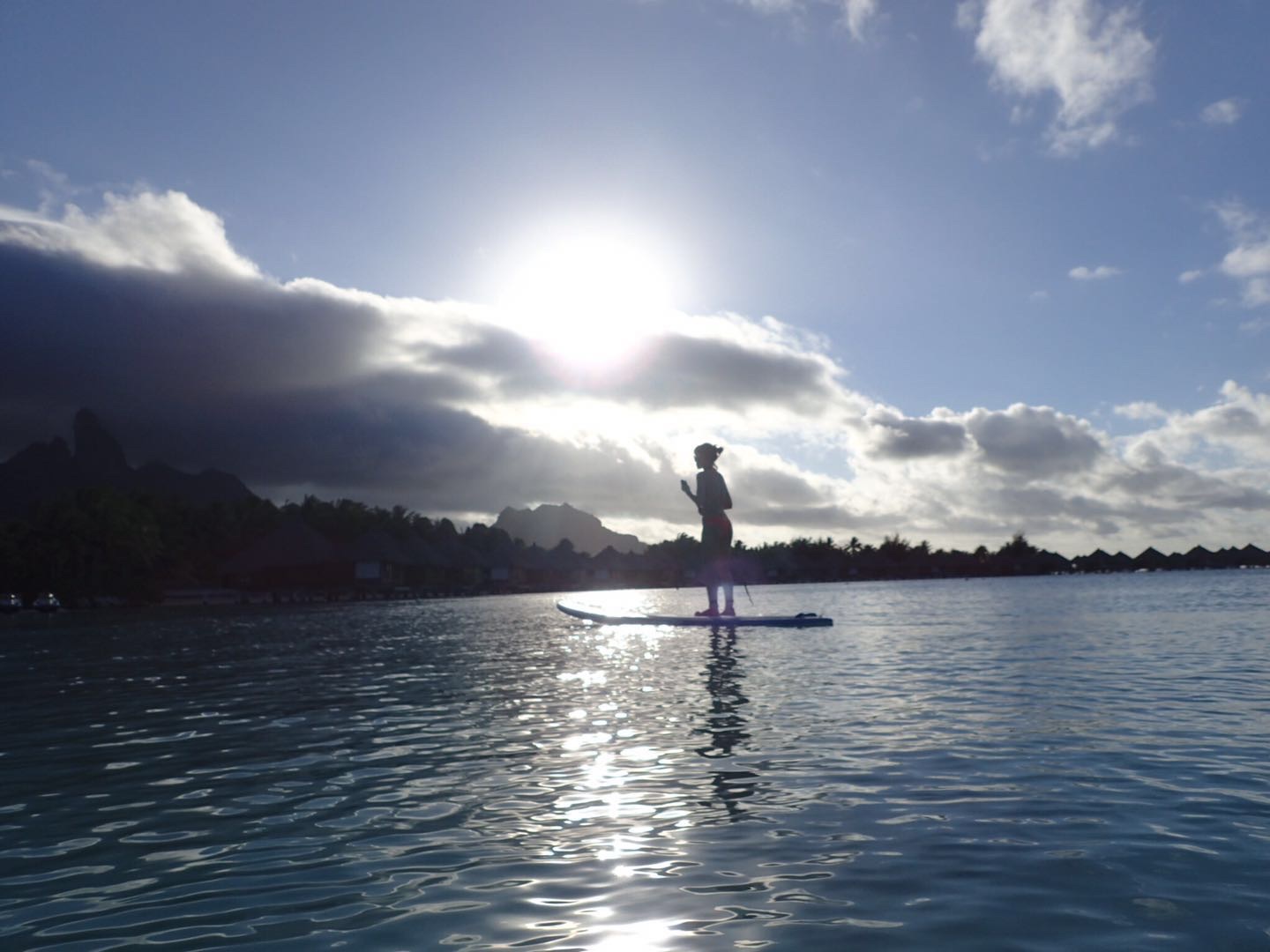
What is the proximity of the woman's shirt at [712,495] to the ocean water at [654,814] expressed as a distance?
12045 mm

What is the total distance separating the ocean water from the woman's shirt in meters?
12.0

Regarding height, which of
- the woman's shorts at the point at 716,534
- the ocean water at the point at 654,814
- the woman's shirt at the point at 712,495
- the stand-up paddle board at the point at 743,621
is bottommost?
the ocean water at the point at 654,814

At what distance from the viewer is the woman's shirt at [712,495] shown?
29047 millimetres

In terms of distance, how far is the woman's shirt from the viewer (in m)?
29.0

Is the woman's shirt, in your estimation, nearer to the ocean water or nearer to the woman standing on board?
the woman standing on board

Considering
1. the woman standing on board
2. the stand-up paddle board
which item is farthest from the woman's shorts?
the stand-up paddle board

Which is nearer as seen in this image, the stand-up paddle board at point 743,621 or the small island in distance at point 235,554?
the stand-up paddle board at point 743,621

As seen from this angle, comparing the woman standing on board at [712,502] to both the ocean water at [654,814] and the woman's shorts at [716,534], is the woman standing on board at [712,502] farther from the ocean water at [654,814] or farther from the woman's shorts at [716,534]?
the ocean water at [654,814]

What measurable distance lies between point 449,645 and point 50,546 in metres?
68.5

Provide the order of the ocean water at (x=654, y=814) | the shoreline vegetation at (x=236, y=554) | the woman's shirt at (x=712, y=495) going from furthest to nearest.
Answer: the shoreline vegetation at (x=236, y=554) < the woman's shirt at (x=712, y=495) < the ocean water at (x=654, y=814)

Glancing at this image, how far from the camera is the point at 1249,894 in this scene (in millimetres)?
5199

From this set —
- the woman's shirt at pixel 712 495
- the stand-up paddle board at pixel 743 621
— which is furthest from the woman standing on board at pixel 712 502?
the stand-up paddle board at pixel 743 621

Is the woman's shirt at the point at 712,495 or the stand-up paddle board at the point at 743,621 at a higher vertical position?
the woman's shirt at the point at 712,495

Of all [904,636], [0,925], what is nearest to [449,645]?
[904,636]
